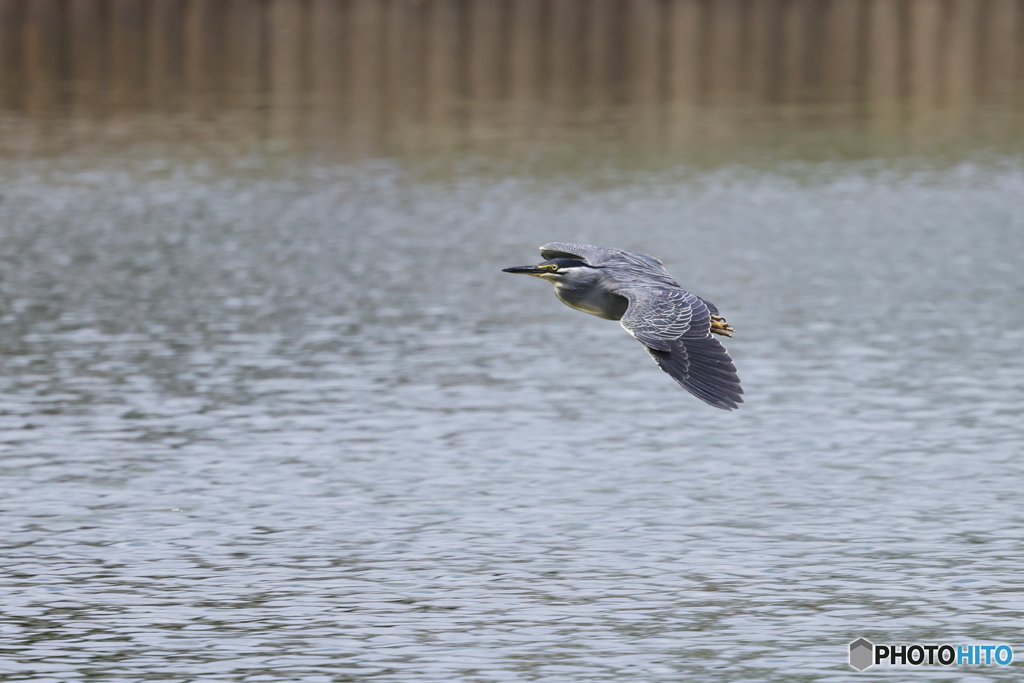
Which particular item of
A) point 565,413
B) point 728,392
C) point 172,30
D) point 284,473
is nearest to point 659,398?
point 565,413

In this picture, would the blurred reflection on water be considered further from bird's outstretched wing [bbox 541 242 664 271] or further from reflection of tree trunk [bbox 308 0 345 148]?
bird's outstretched wing [bbox 541 242 664 271]

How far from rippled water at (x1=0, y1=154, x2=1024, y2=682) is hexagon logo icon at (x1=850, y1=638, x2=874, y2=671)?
0.18m

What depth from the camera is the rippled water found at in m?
18.5

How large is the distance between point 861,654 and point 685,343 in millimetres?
4684

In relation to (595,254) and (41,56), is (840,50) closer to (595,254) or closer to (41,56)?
(41,56)

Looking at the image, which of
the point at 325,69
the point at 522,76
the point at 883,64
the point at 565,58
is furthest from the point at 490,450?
the point at 565,58

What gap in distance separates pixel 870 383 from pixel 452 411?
749 centimetres

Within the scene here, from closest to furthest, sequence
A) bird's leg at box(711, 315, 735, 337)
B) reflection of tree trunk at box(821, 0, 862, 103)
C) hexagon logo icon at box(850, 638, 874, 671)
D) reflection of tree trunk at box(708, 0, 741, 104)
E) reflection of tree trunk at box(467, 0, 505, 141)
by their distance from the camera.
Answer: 1. bird's leg at box(711, 315, 735, 337)
2. hexagon logo icon at box(850, 638, 874, 671)
3. reflection of tree trunk at box(467, 0, 505, 141)
4. reflection of tree trunk at box(821, 0, 862, 103)
5. reflection of tree trunk at box(708, 0, 741, 104)

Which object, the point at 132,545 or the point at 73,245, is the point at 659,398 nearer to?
the point at 132,545

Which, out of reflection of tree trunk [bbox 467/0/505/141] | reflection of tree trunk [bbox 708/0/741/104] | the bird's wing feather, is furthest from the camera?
reflection of tree trunk [bbox 708/0/741/104]

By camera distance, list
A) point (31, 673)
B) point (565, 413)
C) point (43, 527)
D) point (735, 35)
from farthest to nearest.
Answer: point (735, 35) → point (565, 413) → point (43, 527) → point (31, 673)

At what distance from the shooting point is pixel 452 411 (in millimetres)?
28375

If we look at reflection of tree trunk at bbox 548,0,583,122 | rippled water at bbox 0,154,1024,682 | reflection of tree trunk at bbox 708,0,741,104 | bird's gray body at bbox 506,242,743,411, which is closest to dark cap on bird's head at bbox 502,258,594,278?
bird's gray body at bbox 506,242,743,411

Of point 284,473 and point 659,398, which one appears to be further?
point 659,398
